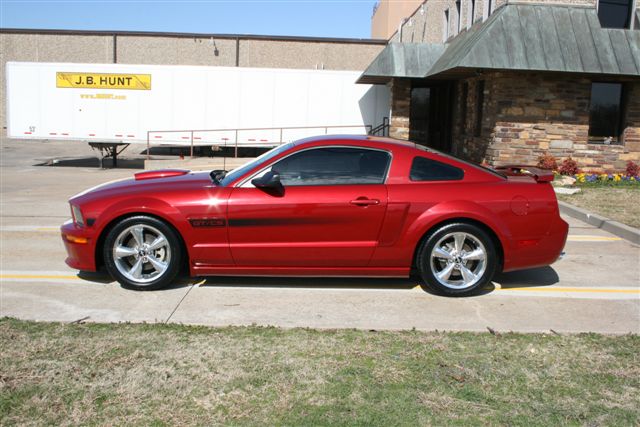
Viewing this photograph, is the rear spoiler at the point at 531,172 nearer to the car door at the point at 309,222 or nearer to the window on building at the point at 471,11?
the car door at the point at 309,222

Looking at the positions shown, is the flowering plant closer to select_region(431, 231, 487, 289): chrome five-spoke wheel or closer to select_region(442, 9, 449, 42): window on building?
select_region(442, 9, 449, 42): window on building

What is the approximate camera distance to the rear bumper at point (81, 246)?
5.89 metres

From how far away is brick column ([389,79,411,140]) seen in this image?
19.8 meters

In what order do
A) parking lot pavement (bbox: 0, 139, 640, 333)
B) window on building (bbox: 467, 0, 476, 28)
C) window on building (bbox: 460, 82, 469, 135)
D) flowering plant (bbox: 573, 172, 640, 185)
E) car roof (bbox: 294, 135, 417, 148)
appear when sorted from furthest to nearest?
window on building (bbox: 460, 82, 469, 135), window on building (bbox: 467, 0, 476, 28), flowering plant (bbox: 573, 172, 640, 185), car roof (bbox: 294, 135, 417, 148), parking lot pavement (bbox: 0, 139, 640, 333)

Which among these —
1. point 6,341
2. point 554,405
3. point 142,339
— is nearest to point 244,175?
point 142,339

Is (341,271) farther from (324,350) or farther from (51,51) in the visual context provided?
(51,51)

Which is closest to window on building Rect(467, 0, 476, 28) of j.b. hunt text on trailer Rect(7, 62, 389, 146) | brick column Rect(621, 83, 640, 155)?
j.b. hunt text on trailer Rect(7, 62, 389, 146)

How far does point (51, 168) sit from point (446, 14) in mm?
14744

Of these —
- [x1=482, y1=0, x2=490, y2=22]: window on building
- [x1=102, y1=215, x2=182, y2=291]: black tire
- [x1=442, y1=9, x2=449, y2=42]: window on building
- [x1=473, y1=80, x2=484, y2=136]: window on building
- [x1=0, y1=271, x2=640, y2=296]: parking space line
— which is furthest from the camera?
[x1=442, y1=9, x2=449, y2=42]: window on building

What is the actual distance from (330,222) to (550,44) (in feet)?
37.2

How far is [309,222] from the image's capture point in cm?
577

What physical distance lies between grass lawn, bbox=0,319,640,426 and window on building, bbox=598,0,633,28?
1348 centimetres

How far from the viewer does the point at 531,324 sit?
5.17 m

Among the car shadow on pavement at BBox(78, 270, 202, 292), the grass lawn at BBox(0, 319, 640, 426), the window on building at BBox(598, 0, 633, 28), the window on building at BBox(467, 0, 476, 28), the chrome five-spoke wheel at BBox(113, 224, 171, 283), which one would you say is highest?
the window on building at BBox(467, 0, 476, 28)
